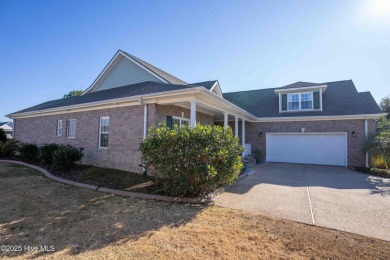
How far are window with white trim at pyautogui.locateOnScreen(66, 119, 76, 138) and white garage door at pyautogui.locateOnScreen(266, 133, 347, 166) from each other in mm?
13553

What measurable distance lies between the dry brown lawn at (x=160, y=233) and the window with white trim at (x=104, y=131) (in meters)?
4.74

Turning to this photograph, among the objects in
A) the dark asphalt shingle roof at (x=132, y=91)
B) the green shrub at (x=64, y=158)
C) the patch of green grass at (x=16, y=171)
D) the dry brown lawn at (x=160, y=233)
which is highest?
the dark asphalt shingle roof at (x=132, y=91)

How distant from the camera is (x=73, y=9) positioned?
900cm

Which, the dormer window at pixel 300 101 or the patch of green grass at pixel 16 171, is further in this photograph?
the dormer window at pixel 300 101

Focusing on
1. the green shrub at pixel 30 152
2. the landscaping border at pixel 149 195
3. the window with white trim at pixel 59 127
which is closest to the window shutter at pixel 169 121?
the landscaping border at pixel 149 195

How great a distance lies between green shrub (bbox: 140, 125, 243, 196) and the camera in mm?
5797

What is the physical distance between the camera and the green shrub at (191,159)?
580cm

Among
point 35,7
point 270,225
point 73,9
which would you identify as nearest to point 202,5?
point 73,9

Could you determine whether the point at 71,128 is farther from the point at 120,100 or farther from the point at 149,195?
the point at 149,195

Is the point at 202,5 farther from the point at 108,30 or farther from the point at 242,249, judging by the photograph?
the point at 242,249

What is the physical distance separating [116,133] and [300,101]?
13.8m

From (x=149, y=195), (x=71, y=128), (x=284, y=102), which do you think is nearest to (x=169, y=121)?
(x=149, y=195)

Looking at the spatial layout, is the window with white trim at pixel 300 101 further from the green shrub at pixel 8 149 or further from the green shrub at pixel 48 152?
the green shrub at pixel 8 149

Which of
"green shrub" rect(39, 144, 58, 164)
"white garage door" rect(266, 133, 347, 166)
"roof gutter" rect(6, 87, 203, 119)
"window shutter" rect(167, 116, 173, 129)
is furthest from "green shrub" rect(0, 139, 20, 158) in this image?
"white garage door" rect(266, 133, 347, 166)
